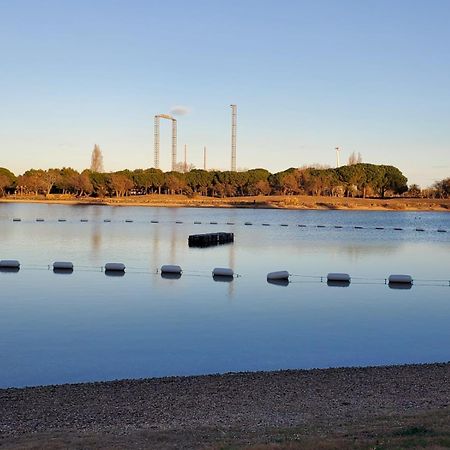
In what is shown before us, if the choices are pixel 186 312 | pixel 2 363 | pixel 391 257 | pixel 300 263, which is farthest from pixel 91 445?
pixel 391 257

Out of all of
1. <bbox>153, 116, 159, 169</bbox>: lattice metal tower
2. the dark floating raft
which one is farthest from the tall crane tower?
the dark floating raft

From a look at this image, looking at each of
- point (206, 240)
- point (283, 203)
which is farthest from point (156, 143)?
point (206, 240)

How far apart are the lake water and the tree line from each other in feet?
345

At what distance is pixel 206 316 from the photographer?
18.1 m

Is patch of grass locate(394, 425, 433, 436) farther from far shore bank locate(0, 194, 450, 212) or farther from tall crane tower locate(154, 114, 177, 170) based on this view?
tall crane tower locate(154, 114, 177, 170)

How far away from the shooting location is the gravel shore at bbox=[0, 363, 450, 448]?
8.09 meters

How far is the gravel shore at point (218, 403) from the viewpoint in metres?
8.09

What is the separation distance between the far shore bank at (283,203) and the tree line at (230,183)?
250 inches

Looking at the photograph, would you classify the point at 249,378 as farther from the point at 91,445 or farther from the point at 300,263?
the point at 300,263

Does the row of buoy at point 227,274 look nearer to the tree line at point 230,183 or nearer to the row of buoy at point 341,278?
the row of buoy at point 341,278

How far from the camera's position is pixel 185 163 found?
547ft

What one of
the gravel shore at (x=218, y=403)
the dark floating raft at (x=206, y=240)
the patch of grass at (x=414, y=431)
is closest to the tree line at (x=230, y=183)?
the dark floating raft at (x=206, y=240)

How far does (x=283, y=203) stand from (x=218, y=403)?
115m

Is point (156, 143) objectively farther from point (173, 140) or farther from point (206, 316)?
point (206, 316)
